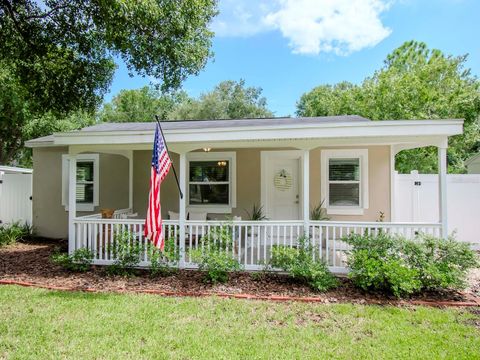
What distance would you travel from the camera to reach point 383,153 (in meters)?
7.92

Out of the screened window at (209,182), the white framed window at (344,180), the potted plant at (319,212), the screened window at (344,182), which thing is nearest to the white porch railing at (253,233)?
the potted plant at (319,212)

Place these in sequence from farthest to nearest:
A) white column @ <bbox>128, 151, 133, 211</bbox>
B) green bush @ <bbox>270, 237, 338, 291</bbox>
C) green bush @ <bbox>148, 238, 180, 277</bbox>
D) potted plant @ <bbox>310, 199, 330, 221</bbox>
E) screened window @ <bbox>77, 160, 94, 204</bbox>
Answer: screened window @ <bbox>77, 160, 94, 204</bbox> < white column @ <bbox>128, 151, 133, 211</bbox> < potted plant @ <bbox>310, 199, 330, 221</bbox> < green bush @ <bbox>148, 238, 180, 277</bbox> < green bush @ <bbox>270, 237, 338, 291</bbox>

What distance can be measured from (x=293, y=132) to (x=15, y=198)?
8.71m

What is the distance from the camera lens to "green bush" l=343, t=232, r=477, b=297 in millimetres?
4840

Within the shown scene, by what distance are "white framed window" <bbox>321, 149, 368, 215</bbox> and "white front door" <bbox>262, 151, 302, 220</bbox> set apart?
722 millimetres

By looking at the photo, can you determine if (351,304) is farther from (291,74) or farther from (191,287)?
(291,74)

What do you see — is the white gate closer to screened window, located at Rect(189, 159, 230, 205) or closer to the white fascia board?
the white fascia board

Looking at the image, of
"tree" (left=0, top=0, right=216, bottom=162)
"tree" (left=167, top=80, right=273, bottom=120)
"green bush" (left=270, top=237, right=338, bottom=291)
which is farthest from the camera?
"tree" (left=167, top=80, right=273, bottom=120)

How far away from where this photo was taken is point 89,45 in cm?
793

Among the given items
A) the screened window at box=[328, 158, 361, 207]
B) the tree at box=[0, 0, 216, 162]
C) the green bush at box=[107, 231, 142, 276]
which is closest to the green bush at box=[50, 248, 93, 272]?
the green bush at box=[107, 231, 142, 276]

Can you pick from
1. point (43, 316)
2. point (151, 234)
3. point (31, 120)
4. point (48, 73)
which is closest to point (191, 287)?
point (151, 234)

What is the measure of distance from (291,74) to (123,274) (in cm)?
2749

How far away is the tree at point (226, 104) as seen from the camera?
26750 mm

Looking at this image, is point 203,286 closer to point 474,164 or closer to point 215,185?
point 215,185
